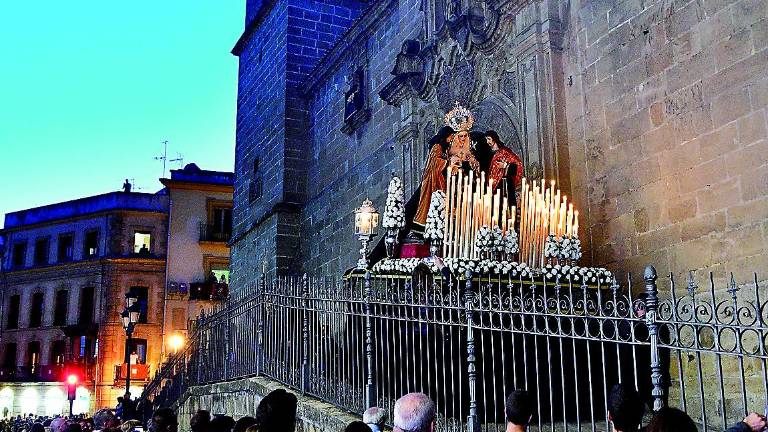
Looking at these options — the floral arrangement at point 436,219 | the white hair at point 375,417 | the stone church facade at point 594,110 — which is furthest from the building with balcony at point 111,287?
the white hair at point 375,417

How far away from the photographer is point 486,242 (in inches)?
327

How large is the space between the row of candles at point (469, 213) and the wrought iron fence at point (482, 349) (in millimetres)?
1076

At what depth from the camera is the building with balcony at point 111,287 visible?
3262cm

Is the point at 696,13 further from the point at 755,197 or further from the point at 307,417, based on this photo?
the point at 307,417

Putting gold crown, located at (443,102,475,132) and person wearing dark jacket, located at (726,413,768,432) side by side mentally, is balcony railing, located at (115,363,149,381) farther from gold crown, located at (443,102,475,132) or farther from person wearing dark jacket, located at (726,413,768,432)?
person wearing dark jacket, located at (726,413,768,432)

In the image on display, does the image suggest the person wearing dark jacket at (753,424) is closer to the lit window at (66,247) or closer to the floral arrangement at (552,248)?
the floral arrangement at (552,248)

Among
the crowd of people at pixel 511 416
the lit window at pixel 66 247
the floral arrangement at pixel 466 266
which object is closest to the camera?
the crowd of people at pixel 511 416

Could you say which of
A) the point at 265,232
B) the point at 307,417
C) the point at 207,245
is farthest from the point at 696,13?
the point at 207,245

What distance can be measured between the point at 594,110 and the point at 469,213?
1776 millimetres

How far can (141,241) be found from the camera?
113 feet

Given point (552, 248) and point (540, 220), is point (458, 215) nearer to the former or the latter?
point (540, 220)

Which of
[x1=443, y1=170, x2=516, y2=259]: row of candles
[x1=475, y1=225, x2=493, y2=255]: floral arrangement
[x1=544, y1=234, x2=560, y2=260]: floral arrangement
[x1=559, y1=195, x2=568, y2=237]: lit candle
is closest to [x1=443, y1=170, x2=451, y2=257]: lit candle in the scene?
[x1=443, y1=170, x2=516, y2=259]: row of candles

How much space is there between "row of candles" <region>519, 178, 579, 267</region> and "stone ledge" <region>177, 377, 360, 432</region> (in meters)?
2.88

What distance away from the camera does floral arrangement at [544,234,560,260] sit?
8.30 meters
